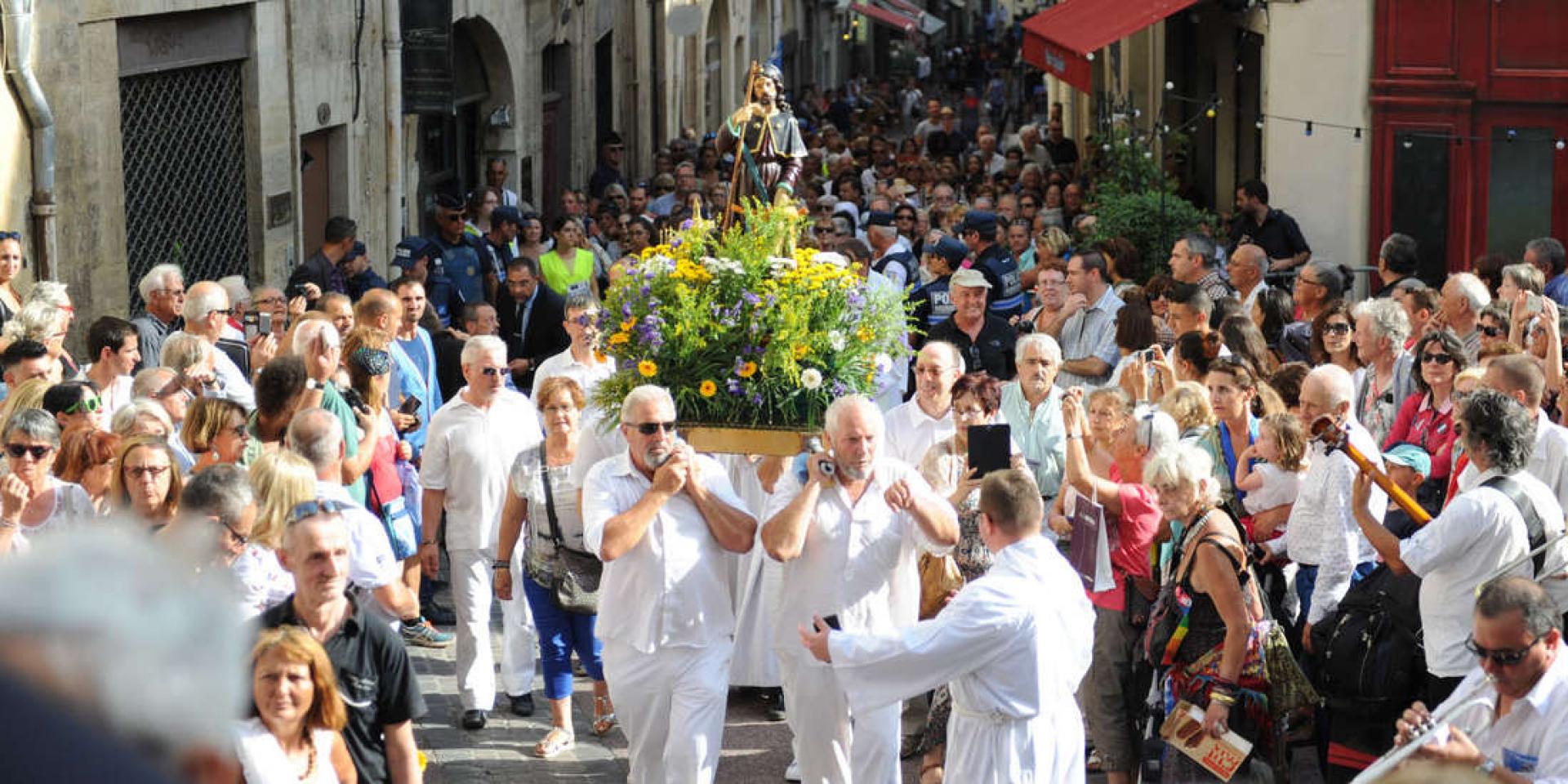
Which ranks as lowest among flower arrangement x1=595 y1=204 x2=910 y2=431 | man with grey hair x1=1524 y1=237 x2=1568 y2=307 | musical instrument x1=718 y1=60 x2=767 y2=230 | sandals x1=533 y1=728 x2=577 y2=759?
sandals x1=533 y1=728 x2=577 y2=759

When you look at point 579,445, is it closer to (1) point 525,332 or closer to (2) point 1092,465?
(2) point 1092,465

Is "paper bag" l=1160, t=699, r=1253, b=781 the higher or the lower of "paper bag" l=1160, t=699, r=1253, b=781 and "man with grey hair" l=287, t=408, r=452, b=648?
the lower

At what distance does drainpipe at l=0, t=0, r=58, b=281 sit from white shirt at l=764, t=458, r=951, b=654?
607cm

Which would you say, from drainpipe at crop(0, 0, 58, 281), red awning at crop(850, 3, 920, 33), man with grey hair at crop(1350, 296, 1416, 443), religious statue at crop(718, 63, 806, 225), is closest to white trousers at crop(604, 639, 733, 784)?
religious statue at crop(718, 63, 806, 225)

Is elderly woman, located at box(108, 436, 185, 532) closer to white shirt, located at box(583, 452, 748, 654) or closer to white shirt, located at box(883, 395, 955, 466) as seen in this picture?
white shirt, located at box(583, 452, 748, 654)

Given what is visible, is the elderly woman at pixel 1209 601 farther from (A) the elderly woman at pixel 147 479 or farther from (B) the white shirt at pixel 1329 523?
(A) the elderly woman at pixel 147 479

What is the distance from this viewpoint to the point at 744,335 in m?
7.51

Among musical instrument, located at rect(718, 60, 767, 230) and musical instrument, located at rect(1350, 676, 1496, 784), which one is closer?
musical instrument, located at rect(1350, 676, 1496, 784)

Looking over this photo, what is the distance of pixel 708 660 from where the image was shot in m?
6.62

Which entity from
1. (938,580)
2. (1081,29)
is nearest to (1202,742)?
(938,580)

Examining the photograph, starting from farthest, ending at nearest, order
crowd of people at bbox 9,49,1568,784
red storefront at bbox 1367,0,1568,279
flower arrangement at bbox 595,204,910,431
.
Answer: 1. red storefront at bbox 1367,0,1568,279
2. flower arrangement at bbox 595,204,910,431
3. crowd of people at bbox 9,49,1568,784

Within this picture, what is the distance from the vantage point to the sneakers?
9.72 m

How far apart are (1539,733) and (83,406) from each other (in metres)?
4.95

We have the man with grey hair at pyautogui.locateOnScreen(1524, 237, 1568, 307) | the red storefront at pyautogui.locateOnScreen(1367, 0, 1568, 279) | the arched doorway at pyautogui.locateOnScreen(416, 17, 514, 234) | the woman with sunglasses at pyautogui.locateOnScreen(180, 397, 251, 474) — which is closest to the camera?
the woman with sunglasses at pyautogui.locateOnScreen(180, 397, 251, 474)
